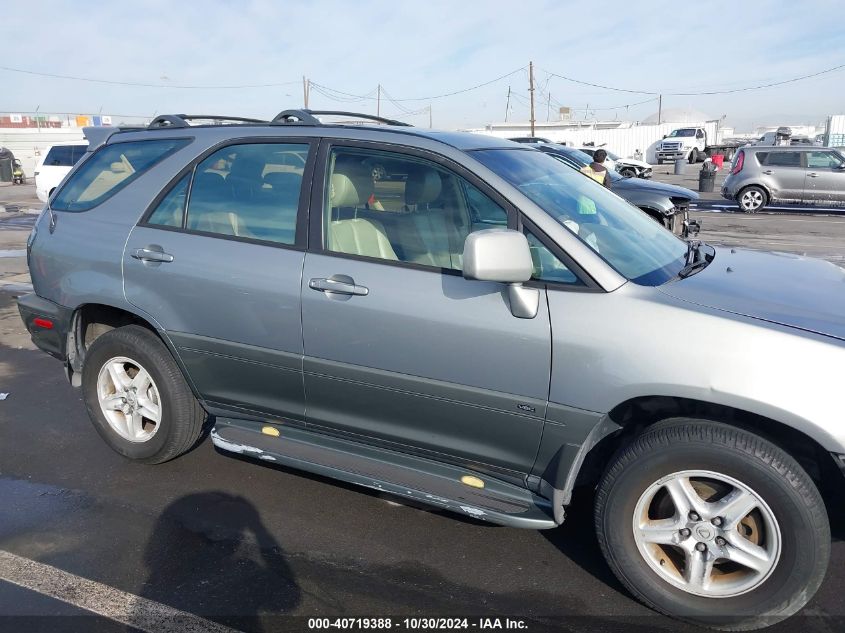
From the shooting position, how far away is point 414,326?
2.95 meters

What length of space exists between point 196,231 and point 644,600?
2.78 metres

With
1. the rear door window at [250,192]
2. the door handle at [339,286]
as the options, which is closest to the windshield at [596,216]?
the door handle at [339,286]

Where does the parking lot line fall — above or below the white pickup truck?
below

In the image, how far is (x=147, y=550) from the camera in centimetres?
318

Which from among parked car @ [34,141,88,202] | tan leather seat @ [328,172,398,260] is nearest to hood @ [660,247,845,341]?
tan leather seat @ [328,172,398,260]

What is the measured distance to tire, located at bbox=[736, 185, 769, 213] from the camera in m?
16.9

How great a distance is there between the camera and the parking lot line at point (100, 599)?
2674mm

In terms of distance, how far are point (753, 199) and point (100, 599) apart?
17534 mm

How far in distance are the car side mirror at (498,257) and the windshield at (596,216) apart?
0.36 m

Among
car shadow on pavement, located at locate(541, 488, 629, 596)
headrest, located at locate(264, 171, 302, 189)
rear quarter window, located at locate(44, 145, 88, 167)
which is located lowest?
car shadow on pavement, located at locate(541, 488, 629, 596)

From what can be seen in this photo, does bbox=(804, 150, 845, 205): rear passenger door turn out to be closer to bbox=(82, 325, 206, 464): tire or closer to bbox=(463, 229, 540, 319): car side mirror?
bbox=(463, 229, 540, 319): car side mirror

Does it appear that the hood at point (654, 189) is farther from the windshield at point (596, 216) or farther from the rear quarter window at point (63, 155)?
the rear quarter window at point (63, 155)

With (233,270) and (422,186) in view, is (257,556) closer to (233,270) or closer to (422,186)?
(233,270)

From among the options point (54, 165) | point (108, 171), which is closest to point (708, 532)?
point (108, 171)
